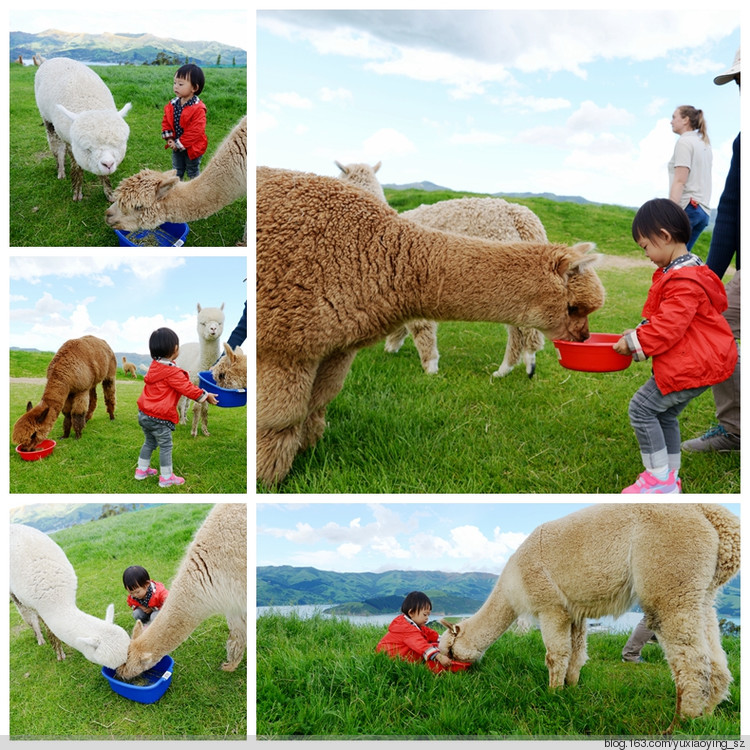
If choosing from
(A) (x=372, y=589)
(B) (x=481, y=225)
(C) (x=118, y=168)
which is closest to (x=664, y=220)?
(B) (x=481, y=225)

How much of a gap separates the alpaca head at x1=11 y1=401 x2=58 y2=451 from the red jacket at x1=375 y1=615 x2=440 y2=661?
1.89 meters

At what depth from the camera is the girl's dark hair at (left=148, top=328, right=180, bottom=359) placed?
288 centimetres

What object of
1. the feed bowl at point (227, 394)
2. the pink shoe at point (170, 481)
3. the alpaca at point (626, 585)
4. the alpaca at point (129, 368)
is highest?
the alpaca at point (129, 368)

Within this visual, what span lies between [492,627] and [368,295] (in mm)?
1684

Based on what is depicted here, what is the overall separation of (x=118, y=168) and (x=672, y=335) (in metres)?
2.87

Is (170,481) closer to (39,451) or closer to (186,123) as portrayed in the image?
(39,451)

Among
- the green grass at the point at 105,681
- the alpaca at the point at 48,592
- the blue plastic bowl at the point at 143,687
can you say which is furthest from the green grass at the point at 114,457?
the blue plastic bowl at the point at 143,687

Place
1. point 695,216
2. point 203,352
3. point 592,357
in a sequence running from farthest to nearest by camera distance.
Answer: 1. point 695,216
2. point 203,352
3. point 592,357

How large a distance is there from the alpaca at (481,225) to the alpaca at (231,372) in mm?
1533

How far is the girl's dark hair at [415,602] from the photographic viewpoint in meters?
3.00

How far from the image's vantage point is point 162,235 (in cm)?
313

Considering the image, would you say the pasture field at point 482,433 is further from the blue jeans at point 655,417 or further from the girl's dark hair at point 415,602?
the girl's dark hair at point 415,602
